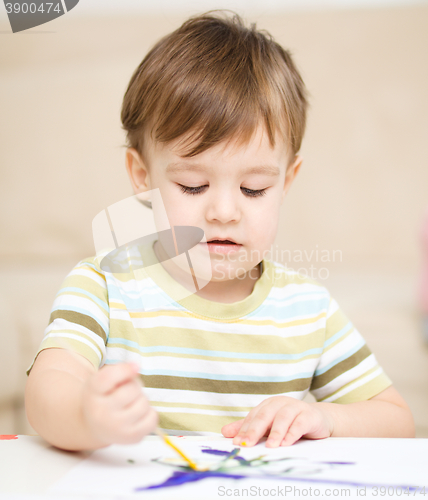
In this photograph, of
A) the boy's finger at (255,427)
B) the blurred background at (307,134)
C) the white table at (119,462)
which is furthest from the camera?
the blurred background at (307,134)

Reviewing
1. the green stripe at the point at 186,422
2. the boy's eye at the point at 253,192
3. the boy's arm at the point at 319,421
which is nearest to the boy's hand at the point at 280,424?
the boy's arm at the point at 319,421

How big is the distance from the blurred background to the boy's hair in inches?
22.8

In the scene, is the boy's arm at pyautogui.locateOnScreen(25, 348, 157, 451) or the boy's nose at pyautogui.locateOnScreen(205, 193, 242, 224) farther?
the boy's nose at pyautogui.locateOnScreen(205, 193, 242, 224)

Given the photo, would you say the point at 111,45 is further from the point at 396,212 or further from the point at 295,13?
the point at 396,212

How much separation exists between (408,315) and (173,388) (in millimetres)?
669

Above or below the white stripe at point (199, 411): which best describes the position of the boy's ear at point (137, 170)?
above

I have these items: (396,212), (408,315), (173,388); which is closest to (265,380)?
(173,388)

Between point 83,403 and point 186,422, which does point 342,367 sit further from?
point 83,403

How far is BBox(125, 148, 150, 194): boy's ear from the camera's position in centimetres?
69

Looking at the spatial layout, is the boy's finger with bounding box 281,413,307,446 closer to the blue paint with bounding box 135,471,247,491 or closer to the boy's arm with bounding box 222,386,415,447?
the boy's arm with bounding box 222,386,415,447

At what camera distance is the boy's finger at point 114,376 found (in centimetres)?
33

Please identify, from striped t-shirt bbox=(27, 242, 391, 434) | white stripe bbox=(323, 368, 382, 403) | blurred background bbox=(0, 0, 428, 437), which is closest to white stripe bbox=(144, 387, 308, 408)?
striped t-shirt bbox=(27, 242, 391, 434)

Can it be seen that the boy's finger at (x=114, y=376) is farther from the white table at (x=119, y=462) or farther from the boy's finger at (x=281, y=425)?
the boy's finger at (x=281, y=425)

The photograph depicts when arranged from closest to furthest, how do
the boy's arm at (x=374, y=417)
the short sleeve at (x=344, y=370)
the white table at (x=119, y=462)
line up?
the white table at (x=119, y=462), the boy's arm at (x=374, y=417), the short sleeve at (x=344, y=370)
